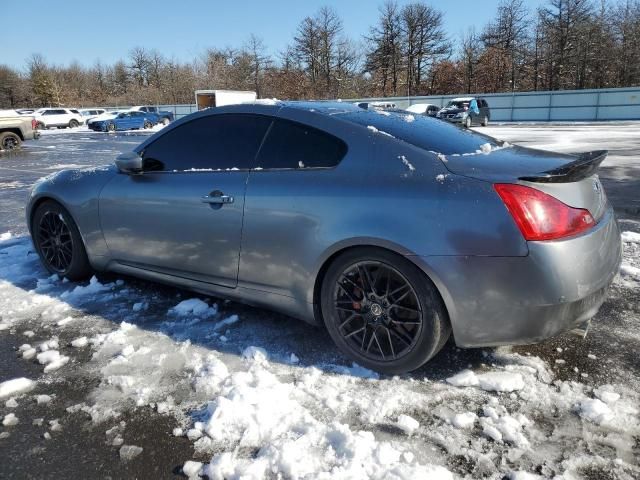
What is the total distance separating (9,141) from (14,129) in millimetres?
539

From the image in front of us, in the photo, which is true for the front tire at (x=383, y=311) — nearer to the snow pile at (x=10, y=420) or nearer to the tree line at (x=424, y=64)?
the snow pile at (x=10, y=420)

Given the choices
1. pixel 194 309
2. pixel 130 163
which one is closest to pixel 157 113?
pixel 130 163

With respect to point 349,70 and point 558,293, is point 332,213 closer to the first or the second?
point 558,293

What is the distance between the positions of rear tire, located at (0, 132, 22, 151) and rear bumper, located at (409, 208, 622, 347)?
71.7 feet

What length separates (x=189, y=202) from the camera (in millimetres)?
3350

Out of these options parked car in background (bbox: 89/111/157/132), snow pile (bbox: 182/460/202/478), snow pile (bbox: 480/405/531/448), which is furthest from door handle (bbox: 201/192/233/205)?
parked car in background (bbox: 89/111/157/132)

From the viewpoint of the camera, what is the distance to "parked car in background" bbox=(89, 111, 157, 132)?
33906mm

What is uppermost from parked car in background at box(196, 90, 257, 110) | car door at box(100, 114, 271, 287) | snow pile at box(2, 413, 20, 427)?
parked car in background at box(196, 90, 257, 110)

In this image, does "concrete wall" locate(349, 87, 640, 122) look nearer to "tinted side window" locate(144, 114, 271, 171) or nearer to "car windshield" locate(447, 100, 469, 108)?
"car windshield" locate(447, 100, 469, 108)

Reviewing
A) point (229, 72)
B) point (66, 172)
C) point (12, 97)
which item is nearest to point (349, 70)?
point (229, 72)

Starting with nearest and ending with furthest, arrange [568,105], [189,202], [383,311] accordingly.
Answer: [383,311], [189,202], [568,105]

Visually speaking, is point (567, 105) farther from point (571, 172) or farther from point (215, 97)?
point (571, 172)

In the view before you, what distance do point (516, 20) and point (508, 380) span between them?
55.5 m

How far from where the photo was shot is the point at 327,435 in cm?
221
